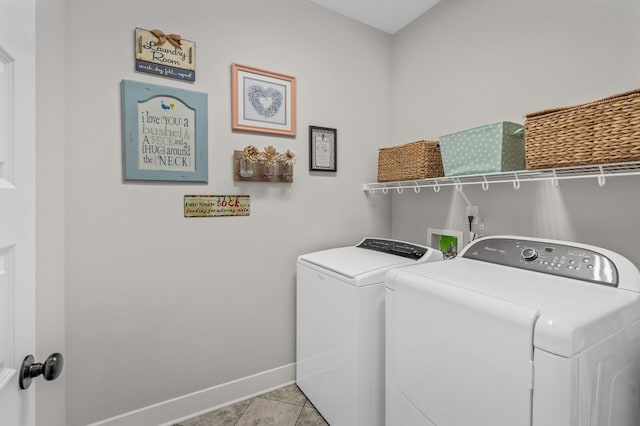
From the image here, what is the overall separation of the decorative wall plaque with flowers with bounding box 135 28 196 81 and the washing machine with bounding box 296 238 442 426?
1206 millimetres

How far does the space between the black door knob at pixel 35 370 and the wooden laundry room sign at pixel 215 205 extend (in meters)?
1.01

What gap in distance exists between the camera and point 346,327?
1422 millimetres

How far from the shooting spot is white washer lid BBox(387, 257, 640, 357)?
2.41ft

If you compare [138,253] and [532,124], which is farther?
[138,253]

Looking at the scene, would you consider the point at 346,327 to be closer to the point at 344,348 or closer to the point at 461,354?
the point at 344,348

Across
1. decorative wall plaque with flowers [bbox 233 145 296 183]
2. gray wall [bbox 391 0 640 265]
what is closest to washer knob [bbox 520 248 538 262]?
gray wall [bbox 391 0 640 265]

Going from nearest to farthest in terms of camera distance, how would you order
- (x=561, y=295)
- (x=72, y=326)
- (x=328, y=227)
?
(x=561, y=295) → (x=72, y=326) → (x=328, y=227)

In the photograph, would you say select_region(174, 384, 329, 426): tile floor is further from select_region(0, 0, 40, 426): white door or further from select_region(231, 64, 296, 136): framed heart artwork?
select_region(231, 64, 296, 136): framed heart artwork

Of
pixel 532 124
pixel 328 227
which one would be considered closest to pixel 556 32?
pixel 532 124

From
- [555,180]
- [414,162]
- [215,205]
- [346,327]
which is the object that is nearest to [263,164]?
[215,205]

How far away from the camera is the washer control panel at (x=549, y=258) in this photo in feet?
3.41

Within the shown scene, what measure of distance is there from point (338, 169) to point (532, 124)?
1144 mm

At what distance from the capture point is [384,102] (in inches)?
90.0

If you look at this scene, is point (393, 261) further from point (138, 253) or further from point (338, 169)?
point (138, 253)
